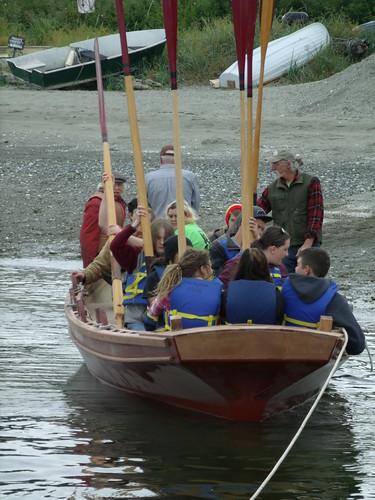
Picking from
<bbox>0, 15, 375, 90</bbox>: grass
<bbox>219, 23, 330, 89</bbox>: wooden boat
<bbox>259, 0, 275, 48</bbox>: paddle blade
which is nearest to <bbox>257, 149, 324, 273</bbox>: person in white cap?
<bbox>259, 0, 275, 48</bbox>: paddle blade

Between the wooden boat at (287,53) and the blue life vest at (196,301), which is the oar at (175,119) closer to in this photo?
the blue life vest at (196,301)

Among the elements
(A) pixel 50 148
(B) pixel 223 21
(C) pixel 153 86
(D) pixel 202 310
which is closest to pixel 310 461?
(D) pixel 202 310

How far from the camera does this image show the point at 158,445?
6.95 meters

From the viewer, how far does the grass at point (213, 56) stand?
26.8 metres

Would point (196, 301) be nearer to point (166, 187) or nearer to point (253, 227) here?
point (253, 227)

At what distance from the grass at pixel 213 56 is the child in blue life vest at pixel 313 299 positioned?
19.7 m

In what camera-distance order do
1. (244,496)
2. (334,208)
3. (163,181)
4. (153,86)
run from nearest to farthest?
(244,496) → (163,181) → (334,208) → (153,86)

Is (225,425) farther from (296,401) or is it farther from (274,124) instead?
(274,124)

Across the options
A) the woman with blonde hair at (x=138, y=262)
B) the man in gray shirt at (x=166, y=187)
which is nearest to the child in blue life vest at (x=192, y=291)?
the woman with blonde hair at (x=138, y=262)

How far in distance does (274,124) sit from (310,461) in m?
14.7

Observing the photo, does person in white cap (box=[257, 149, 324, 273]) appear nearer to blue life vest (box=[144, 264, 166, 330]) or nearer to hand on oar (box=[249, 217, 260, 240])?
hand on oar (box=[249, 217, 260, 240])

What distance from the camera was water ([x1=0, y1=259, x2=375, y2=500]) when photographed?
6258 mm

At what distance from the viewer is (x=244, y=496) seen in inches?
240

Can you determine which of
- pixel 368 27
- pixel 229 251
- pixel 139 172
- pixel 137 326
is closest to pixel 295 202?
pixel 229 251
